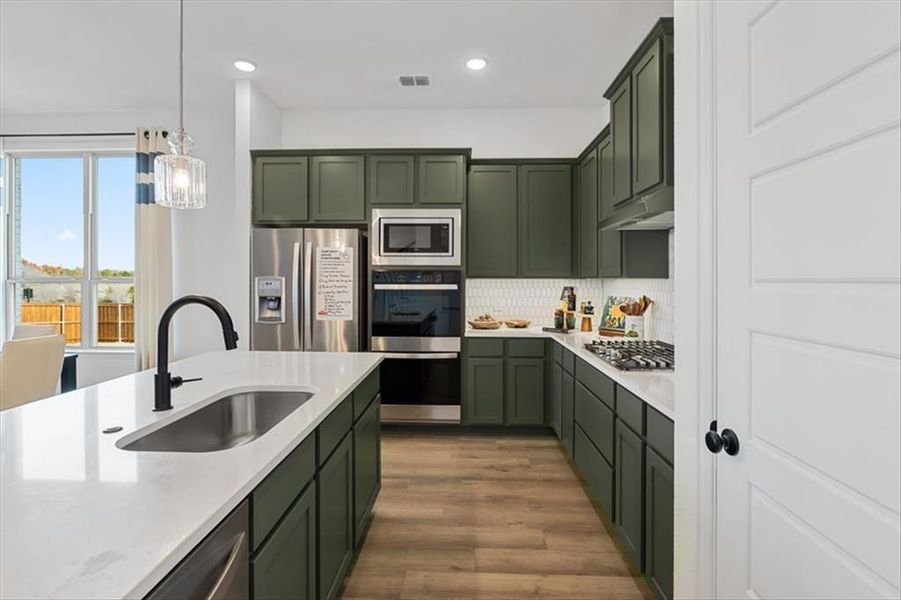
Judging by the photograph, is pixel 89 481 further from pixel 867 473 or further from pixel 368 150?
pixel 368 150

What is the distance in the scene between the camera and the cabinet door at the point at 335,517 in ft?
5.03

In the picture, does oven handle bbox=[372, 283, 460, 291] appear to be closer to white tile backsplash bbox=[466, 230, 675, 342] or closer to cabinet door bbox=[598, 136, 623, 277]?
white tile backsplash bbox=[466, 230, 675, 342]

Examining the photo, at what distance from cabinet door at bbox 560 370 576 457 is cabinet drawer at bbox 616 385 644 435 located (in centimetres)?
97

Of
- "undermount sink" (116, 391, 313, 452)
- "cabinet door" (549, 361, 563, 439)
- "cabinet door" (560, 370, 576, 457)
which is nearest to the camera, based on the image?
"undermount sink" (116, 391, 313, 452)

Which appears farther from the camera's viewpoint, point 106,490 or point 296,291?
point 296,291

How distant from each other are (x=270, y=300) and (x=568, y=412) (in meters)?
2.59

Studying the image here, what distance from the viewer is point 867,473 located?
0.80 metres

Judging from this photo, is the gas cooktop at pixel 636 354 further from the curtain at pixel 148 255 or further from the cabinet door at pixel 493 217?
the curtain at pixel 148 255

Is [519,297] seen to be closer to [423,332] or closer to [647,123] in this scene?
[423,332]

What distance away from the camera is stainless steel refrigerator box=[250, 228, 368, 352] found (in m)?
3.85

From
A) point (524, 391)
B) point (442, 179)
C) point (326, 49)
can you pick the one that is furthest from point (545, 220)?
point (326, 49)

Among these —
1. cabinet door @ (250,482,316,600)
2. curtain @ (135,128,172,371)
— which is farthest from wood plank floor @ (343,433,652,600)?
curtain @ (135,128,172,371)

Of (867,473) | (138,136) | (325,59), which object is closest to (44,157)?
(138,136)

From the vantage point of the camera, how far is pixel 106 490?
2.89 ft
